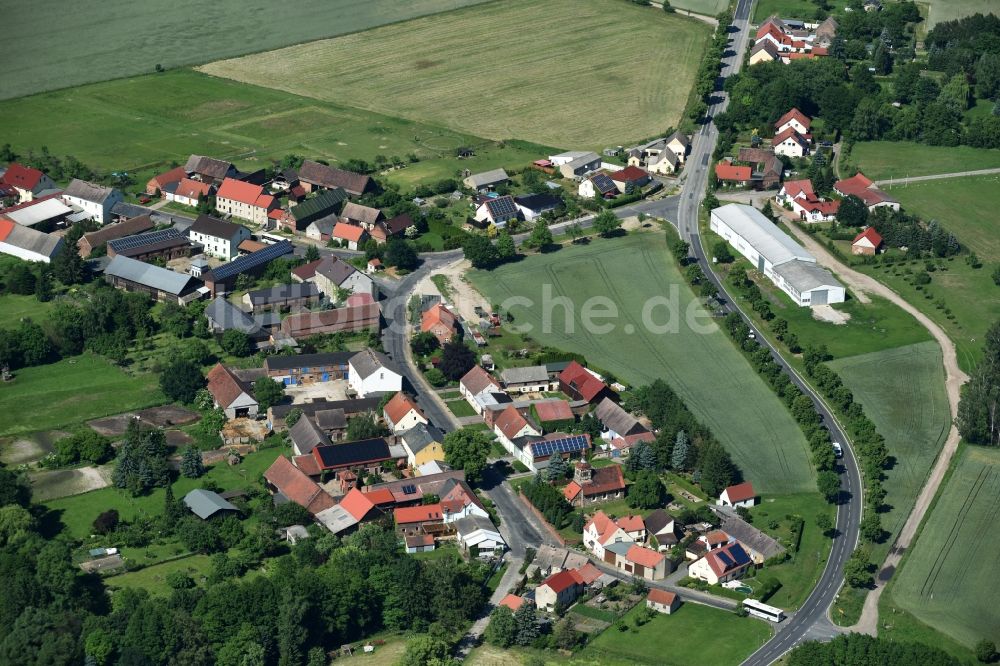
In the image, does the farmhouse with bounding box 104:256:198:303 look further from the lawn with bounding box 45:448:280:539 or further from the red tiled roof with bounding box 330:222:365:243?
the lawn with bounding box 45:448:280:539

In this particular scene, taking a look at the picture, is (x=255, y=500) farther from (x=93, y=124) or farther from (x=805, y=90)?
(x=805, y=90)

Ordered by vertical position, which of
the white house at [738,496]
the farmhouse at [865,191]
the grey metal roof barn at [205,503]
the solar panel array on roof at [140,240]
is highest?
the farmhouse at [865,191]

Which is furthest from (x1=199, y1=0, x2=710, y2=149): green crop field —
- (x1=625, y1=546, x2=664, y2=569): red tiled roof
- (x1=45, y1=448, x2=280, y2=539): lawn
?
(x1=625, y1=546, x2=664, y2=569): red tiled roof

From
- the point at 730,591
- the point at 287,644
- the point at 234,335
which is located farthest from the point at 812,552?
the point at 234,335

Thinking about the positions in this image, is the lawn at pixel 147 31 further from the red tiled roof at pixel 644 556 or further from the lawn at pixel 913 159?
the red tiled roof at pixel 644 556

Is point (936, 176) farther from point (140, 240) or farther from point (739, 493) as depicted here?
point (140, 240)

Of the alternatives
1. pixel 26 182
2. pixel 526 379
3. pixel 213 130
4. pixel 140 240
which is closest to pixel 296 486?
pixel 526 379

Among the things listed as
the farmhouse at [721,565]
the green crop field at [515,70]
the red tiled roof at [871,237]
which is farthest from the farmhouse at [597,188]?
the farmhouse at [721,565]
